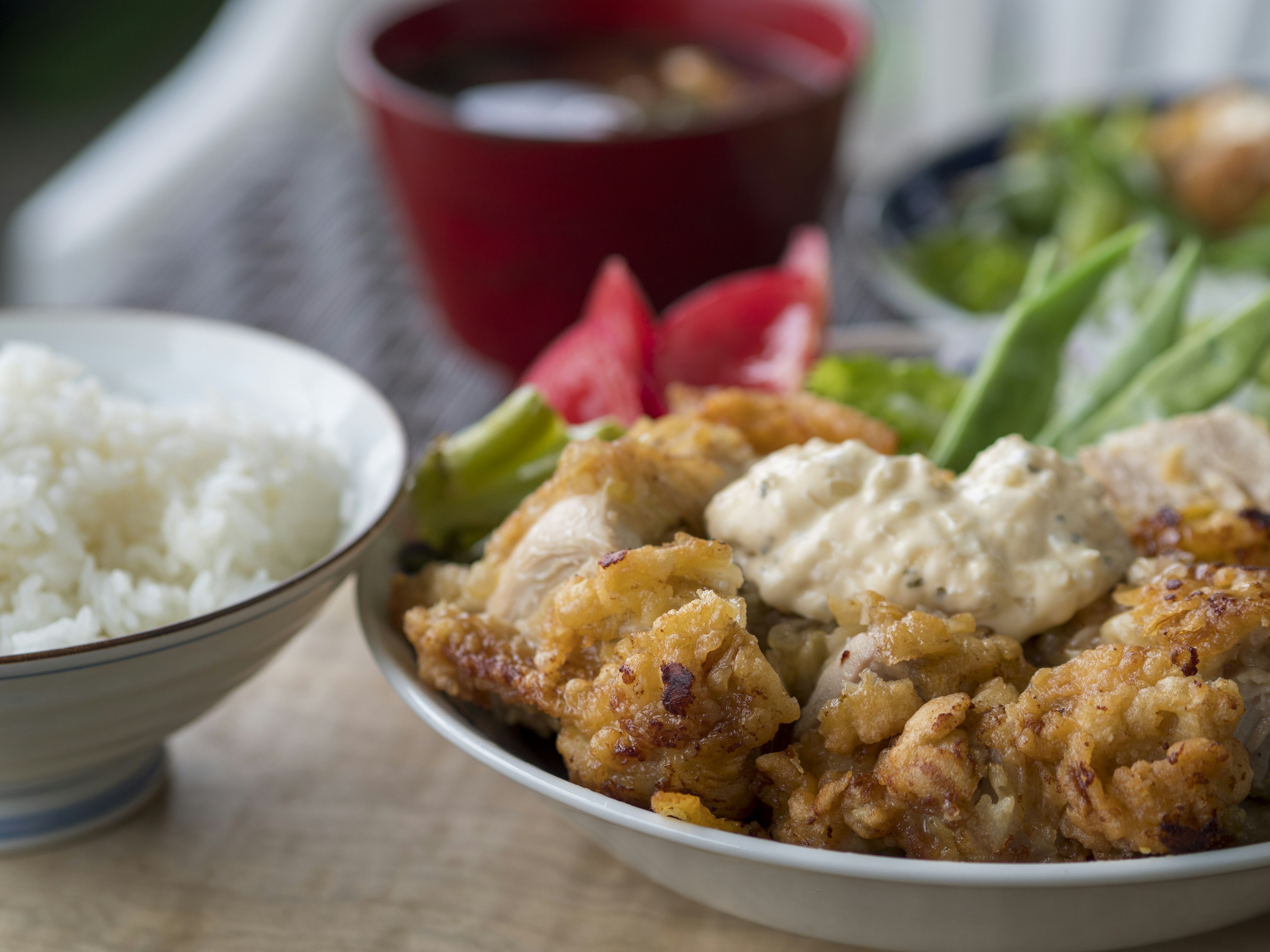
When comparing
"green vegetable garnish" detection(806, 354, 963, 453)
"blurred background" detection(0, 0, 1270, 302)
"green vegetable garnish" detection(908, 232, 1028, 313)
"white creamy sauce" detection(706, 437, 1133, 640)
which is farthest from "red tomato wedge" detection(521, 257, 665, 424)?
"blurred background" detection(0, 0, 1270, 302)

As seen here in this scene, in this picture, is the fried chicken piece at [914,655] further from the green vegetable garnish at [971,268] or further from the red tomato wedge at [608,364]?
the green vegetable garnish at [971,268]

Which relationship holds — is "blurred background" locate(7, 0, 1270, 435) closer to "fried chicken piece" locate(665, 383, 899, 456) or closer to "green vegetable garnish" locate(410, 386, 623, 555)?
"green vegetable garnish" locate(410, 386, 623, 555)

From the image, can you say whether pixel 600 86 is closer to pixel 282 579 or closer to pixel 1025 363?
pixel 1025 363

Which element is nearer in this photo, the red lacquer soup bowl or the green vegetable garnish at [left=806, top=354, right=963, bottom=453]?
the green vegetable garnish at [left=806, top=354, right=963, bottom=453]

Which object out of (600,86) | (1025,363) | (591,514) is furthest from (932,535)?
(600,86)

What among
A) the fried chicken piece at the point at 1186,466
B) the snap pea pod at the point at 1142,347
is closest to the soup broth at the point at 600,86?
the snap pea pod at the point at 1142,347

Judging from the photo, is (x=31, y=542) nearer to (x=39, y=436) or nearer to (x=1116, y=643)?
(x=39, y=436)
